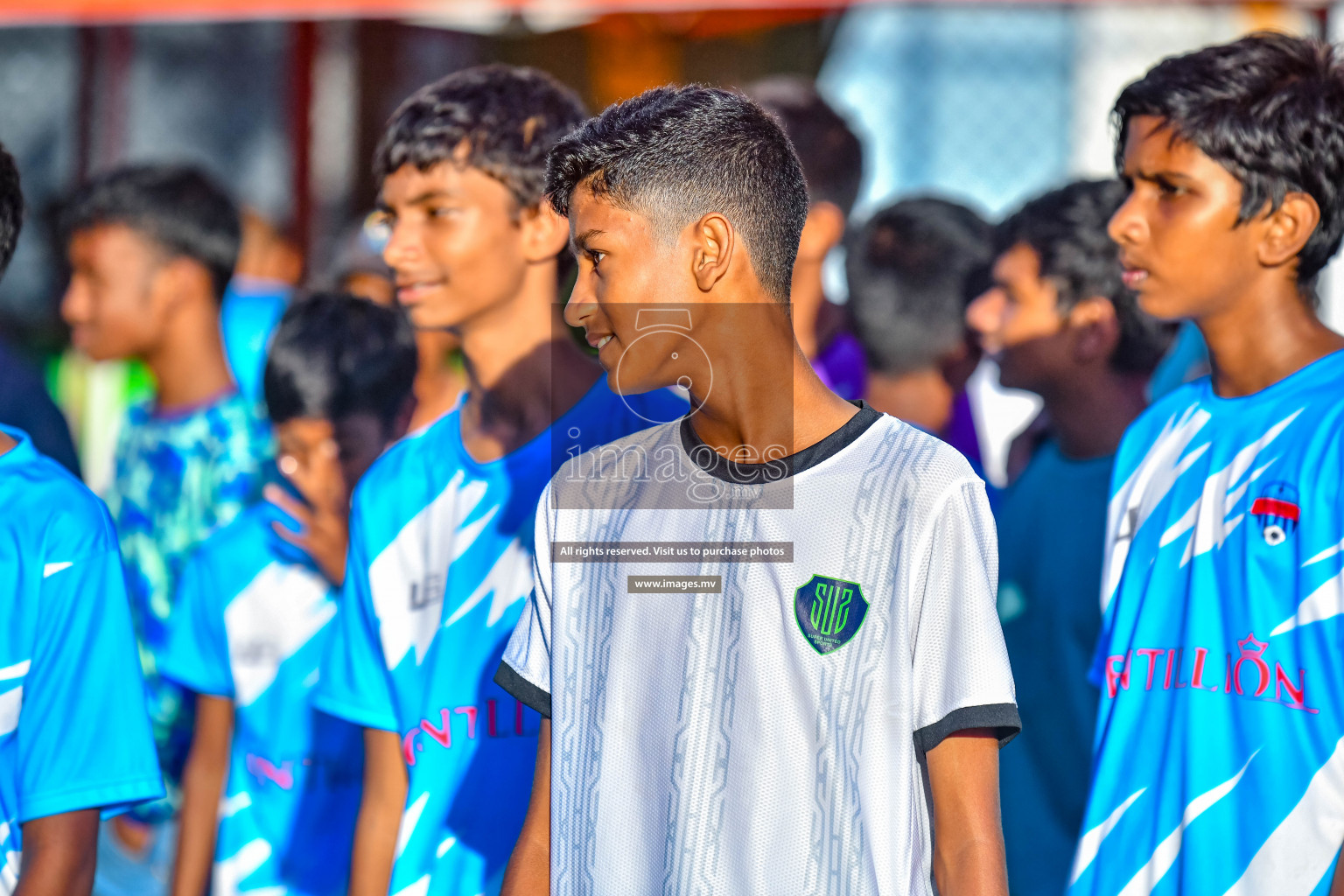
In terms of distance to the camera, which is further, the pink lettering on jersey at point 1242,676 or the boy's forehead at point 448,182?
the boy's forehead at point 448,182

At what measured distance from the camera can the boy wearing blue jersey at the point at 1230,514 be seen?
1.70 meters

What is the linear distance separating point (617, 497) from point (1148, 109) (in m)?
1.21

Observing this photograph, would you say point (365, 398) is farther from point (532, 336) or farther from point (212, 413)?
point (532, 336)

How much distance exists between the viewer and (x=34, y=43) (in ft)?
16.6

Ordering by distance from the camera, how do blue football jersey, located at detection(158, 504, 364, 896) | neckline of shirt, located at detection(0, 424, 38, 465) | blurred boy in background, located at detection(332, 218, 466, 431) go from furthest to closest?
blurred boy in background, located at detection(332, 218, 466, 431) < blue football jersey, located at detection(158, 504, 364, 896) < neckline of shirt, located at detection(0, 424, 38, 465)

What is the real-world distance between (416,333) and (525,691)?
85.9 inches

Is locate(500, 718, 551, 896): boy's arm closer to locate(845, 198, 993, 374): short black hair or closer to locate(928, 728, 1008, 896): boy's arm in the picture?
locate(928, 728, 1008, 896): boy's arm

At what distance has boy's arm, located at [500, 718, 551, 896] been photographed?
4.70 ft

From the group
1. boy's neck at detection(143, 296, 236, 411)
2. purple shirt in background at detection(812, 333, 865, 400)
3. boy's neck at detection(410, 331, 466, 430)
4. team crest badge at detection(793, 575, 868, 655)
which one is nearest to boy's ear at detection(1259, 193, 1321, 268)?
team crest badge at detection(793, 575, 868, 655)

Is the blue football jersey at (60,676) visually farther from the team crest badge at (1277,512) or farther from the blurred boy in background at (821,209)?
the blurred boy in background at (821,209)

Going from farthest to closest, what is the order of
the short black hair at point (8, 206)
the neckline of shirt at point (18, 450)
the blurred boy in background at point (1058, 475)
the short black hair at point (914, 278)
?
the short black hair at point (914, 278) → the blurred boy in background at point (1058, 475) → the short black hair at point (8, 206) → the neckline of shirt at point (18, 450)

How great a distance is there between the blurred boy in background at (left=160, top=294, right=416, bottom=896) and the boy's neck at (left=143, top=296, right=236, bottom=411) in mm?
581

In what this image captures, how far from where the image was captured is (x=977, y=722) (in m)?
1.23

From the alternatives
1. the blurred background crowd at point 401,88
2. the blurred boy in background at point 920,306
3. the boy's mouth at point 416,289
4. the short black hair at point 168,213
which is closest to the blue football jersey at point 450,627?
the boy's mouth at point 416,289
